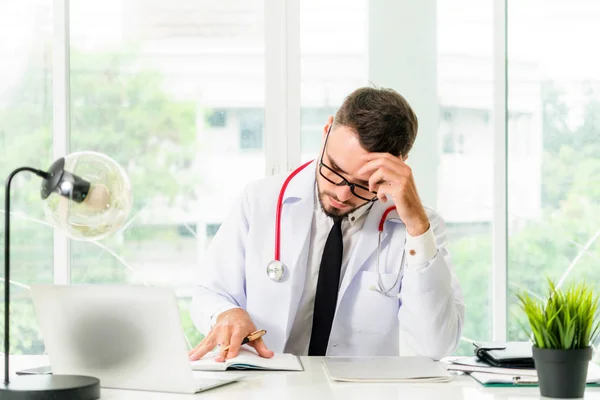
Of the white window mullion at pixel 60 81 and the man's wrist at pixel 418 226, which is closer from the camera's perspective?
the man's wrist at pixel 418 226

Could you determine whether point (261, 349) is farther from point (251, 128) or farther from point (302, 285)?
point (251, 128)

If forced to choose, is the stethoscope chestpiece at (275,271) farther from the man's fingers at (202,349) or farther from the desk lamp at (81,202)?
the desk lamp at (81,202)

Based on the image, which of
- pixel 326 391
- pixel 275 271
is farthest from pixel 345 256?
pixel 326 391

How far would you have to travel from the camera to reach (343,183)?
2086 millimetres

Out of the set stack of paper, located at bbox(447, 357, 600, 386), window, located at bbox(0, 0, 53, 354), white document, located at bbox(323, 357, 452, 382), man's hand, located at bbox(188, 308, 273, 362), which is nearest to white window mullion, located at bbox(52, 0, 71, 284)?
window, located at bbox(0, 0, 53, 354)

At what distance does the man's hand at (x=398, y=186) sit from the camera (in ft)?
6.51

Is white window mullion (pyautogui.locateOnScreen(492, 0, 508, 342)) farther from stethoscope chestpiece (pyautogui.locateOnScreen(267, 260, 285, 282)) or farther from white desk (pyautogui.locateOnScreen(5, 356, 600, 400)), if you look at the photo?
white desk (pyautogui.locateOnScreen(5, 356, 600, 400))

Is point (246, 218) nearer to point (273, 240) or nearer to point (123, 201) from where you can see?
point (273, 240)

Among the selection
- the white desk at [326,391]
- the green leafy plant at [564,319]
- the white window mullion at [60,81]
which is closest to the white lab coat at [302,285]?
the white desk at [326,391]

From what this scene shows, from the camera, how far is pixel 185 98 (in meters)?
3.58

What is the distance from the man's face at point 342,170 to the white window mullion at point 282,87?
4.42 ft

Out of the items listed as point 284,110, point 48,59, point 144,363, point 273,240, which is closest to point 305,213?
point 273,240

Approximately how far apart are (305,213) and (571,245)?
1761 millimetres

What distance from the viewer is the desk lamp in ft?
4.61
